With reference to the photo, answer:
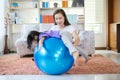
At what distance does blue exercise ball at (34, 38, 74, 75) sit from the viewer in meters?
2.45

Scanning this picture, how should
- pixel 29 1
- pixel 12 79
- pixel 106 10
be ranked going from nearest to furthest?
pixel 12 79 → pixel 29 1 → pixel 106 10

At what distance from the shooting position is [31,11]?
6.45 metres

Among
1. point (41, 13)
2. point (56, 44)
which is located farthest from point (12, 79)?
point (41, 13)

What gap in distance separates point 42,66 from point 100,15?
4840mm

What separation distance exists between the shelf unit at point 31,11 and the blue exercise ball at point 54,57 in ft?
12.5

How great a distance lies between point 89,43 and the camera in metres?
4.68

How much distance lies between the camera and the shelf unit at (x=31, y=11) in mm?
6305

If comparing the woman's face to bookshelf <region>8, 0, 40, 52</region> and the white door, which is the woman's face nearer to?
bookshelf <region>8, 0, 40, 52</region>

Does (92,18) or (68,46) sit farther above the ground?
(92,18)

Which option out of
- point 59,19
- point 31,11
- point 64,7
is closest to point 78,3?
point 64,7

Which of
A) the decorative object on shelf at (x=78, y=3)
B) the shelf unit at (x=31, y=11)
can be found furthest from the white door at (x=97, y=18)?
the decorative object on shelf at (x=78, y=3)

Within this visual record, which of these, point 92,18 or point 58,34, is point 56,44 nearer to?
point 58,34

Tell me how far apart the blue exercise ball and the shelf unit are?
3795mm

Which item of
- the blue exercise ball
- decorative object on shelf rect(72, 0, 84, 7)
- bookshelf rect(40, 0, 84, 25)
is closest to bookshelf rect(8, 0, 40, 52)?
bookshelf rect(40, 0, 84, 25)
